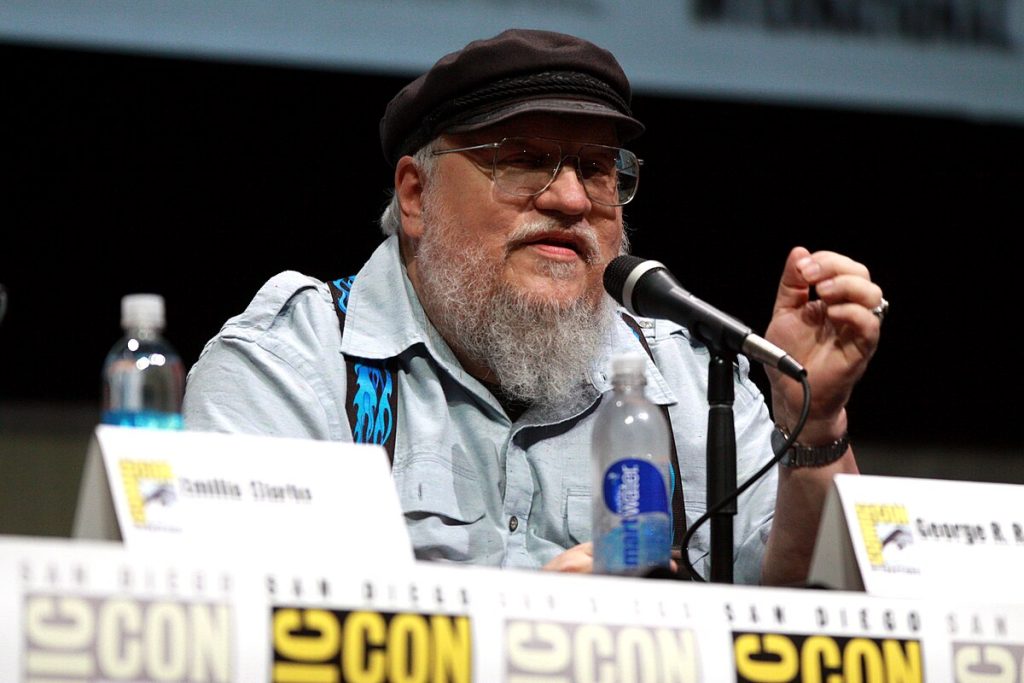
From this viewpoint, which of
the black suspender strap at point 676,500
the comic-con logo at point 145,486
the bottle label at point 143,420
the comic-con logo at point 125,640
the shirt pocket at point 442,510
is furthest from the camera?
the black suspender strap at point 676,500

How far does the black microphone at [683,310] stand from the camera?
1442 mm

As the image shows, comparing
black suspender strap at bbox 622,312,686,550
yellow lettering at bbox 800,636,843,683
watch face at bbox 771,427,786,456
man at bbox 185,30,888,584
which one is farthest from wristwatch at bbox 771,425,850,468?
yellow lettering at bbox 800,636,843,683

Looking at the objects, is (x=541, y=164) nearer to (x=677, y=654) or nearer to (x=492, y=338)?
(x=492, y=338)

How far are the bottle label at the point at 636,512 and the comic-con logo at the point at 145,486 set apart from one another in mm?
443

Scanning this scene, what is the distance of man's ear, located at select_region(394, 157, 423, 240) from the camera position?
2.30 metres

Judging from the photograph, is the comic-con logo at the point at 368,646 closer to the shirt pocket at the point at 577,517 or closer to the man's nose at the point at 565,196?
the shirt pocket at the point at 577,517

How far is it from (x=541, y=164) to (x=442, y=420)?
1.45 ft

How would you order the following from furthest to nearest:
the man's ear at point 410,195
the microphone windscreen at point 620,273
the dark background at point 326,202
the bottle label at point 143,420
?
the dark background at point 326,202, the man's ear at point 410,195, the microphone windscreen at point 620,273, the bottle label at point 143,420

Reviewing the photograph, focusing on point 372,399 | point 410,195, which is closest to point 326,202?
point 410,195

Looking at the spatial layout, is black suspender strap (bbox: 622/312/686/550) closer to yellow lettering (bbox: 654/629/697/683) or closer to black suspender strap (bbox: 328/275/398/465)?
black suspender strap (bbox: 328/275/398/465)

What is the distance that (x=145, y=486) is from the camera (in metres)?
1.11

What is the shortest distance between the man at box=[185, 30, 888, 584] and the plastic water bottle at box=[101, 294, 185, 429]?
42 centimetres

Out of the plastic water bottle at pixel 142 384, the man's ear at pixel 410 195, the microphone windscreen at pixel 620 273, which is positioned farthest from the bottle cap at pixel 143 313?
the man's ear at pixel 410 195

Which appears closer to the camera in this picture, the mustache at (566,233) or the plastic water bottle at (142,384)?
the plastic water bottle at (142,384)
